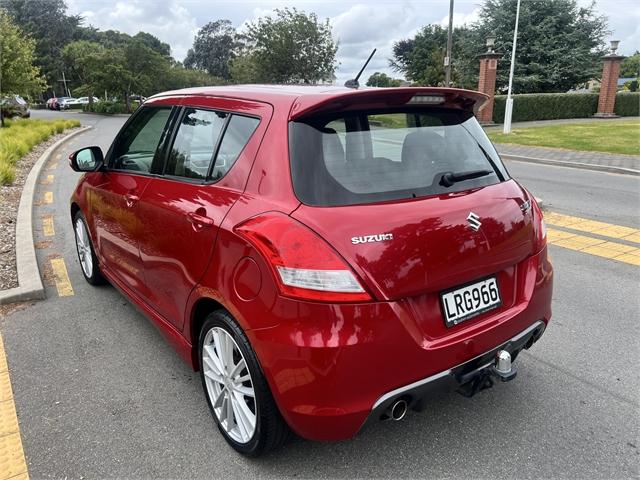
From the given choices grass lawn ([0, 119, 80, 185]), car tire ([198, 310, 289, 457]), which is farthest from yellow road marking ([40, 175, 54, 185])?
car tire ([198, 310, 289, 457])

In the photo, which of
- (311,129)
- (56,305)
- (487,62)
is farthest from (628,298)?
(487,62)

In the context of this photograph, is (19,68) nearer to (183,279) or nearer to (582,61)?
(183,279)

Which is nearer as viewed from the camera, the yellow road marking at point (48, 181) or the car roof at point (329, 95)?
the car roof at point (329, 95)

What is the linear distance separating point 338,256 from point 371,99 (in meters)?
0.81

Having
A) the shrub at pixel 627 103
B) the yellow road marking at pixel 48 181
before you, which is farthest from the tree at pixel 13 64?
the shrub at pixel 627 103

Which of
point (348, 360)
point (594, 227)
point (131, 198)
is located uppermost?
point (131, 198)

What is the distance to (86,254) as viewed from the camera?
4648mm

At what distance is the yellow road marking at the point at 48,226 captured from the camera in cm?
655

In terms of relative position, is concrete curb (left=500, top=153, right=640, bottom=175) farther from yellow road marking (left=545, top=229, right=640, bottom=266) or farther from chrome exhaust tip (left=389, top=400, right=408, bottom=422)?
chrome exhaust tip (left=389, top=400, right=408, bottom=422)

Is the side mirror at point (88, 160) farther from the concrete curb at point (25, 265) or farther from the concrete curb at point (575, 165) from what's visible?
the concrete curb at point (575, 165)

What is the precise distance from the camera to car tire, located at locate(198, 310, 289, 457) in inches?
87.6

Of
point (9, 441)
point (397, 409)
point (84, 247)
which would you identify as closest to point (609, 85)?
point (84, 247)

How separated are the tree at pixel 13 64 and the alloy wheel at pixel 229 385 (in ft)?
67.6

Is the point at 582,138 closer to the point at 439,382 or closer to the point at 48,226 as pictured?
the point at 48,226
